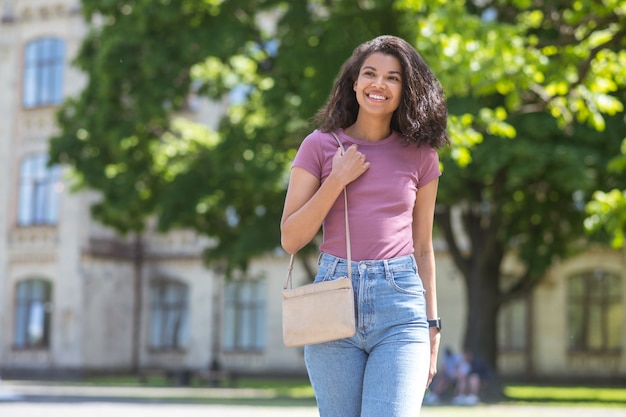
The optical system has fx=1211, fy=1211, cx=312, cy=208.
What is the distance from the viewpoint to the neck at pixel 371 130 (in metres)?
4.41

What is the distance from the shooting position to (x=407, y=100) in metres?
4.38

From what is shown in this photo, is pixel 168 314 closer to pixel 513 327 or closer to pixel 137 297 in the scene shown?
pixel 137 297

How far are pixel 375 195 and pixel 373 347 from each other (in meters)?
0.53

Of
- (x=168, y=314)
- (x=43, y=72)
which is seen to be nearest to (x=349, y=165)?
(x=43, y=72)

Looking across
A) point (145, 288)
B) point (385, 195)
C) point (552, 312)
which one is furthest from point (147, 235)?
point (385, 195)

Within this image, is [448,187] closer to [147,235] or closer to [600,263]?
[600,263]

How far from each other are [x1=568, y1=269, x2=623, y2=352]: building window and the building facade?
0.03 meters

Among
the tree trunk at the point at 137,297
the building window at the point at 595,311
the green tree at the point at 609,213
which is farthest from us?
the tree trunk at the point at 137,297

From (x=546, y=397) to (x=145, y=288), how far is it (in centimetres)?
1915

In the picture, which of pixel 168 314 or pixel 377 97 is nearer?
pixel 377 97

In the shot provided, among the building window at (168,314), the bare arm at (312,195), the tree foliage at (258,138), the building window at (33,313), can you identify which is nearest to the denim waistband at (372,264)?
the bare arm at (312,195)

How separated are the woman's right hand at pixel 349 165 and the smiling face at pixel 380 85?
0.21 m

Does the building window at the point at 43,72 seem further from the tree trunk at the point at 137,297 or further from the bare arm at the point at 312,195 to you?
the bare arm at the point at 312,195

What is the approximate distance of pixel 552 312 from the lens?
38.5m
